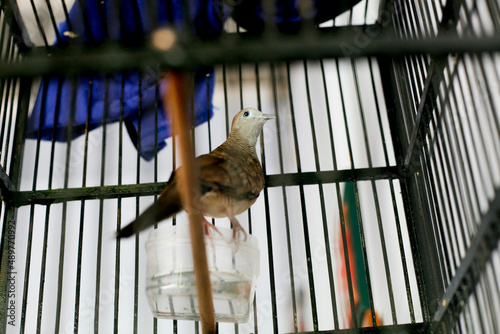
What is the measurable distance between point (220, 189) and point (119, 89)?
83cm

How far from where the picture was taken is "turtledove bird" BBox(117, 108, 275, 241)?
49.6 inches

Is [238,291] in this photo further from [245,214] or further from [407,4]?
[407,4]

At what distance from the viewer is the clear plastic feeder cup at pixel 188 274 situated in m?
1.28

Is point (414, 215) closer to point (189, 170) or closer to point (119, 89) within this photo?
point (119, 89)

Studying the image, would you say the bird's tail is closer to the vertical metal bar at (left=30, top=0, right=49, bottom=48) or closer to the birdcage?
the birdcage

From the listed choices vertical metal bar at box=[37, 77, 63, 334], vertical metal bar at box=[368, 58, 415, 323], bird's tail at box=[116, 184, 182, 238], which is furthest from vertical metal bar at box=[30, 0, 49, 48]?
vertical metal bar at box=[368, 58, 415, 323]

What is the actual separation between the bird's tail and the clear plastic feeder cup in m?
0.06

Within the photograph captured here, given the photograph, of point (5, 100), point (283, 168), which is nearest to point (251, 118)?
point (283, 168)

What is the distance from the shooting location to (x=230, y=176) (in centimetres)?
142

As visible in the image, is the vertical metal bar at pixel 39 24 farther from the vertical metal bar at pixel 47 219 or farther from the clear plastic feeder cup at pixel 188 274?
the clear plastic feeder cup at pixel 188 274

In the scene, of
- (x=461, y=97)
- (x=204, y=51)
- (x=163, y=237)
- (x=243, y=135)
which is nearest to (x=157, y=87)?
(x=243, y=135)

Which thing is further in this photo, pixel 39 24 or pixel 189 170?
pixel 39 24

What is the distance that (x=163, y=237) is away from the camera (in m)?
1.32

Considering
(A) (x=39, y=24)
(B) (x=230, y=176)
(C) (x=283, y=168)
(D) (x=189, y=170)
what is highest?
(A) (x=39, y=24)
